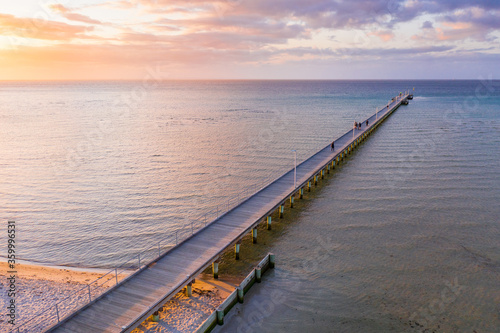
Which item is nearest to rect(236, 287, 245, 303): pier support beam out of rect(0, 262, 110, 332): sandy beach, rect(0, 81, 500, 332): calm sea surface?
rect(0, 81, 500, 332): calm sea surface

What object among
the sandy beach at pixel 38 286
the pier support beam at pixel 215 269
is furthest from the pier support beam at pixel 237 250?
the sandy beach at pixel 38 286

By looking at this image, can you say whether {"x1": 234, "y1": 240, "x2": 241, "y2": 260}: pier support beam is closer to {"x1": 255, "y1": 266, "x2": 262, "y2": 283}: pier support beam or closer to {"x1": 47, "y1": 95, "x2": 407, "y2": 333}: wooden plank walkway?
{"x1": 47, "y1": 95, "x2": 407, "y2": 333}: wooden plank walkway

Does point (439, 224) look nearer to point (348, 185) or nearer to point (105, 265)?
point (348, 185)

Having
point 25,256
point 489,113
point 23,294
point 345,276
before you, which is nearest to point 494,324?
point 345,276

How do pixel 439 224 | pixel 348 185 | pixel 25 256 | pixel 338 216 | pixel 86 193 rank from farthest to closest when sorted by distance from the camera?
pixel 348 185
pixel 86 193
pixel 338 216
pixel 439 224
pixel 25 256

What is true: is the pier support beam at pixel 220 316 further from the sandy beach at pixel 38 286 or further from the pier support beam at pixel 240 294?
the sandy beach at pixel 38 286

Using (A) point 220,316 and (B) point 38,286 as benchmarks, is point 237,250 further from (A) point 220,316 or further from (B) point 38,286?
(B) point 38,286

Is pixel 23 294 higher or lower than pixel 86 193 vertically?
lower
